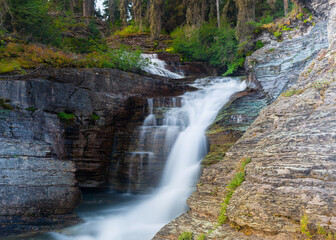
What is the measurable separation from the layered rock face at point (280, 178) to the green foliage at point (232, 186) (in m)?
0.13

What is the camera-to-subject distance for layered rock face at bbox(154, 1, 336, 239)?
431 centimetres

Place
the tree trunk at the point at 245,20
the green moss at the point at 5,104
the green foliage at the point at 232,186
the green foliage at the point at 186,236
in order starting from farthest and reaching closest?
the tree trunk at the point at 245,20, the green moss at the point at 5,104, the green foliage at the point at 232,186, the green foliage at the point at 186,236

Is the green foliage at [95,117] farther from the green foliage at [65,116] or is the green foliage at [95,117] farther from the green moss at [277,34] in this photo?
the green moss at [277,34]

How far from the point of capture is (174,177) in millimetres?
9711

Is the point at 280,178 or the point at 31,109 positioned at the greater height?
the point at 31,109

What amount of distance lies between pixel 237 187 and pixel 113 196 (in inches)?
255

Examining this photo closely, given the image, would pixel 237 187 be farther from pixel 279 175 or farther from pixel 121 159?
pixel 121 159

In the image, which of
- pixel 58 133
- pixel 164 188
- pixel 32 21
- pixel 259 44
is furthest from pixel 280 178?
pixel 32 21

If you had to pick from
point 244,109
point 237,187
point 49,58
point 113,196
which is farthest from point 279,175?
point 49,58

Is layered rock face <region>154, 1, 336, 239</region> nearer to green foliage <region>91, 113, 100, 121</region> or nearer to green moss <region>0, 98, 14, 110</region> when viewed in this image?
green foliage <region>91, 113, 100, 121</region>

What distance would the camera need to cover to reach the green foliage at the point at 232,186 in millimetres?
5305

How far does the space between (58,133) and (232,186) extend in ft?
23.8

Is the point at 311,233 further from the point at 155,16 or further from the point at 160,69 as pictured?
the point at 155,16

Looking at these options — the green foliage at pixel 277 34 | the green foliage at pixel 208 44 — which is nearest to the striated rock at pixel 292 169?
the green foliage at pixel 277 34
